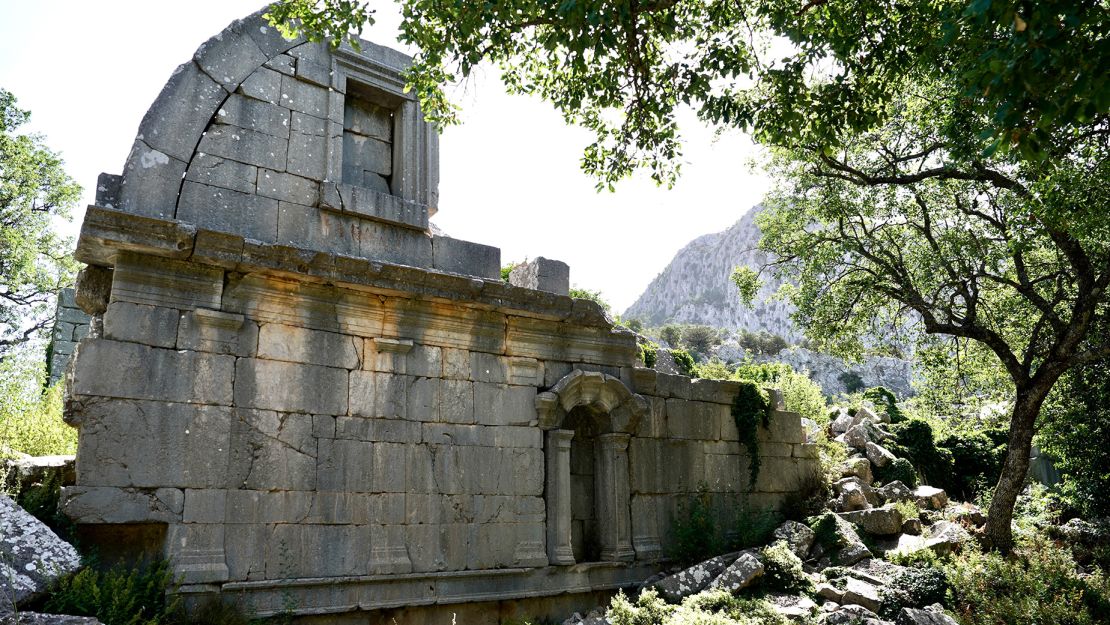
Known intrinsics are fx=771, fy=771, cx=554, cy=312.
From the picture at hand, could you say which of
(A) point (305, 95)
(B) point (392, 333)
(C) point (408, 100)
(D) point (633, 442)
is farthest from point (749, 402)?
(A) point (305, 95)

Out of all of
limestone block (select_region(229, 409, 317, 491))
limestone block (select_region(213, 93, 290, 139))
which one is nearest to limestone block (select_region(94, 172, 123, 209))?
limestone block (select_region(213, 93, 290, 139))

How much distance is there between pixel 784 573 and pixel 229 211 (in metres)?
7.20

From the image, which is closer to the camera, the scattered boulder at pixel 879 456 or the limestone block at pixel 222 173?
the limestone block at pixel 222 173

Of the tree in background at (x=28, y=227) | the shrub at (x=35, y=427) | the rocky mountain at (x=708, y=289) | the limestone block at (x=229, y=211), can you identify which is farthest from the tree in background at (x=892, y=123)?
the rocky mountain at (x=708, y=289)

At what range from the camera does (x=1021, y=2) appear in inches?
181

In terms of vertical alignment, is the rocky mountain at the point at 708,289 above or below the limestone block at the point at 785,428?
above

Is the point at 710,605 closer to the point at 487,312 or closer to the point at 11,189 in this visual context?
the point at 487,312

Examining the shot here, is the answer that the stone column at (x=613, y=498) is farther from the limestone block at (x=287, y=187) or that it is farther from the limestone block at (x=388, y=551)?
the limestone block at (x=287, y=187)

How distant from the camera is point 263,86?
26.5ft

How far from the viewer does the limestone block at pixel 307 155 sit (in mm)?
8133

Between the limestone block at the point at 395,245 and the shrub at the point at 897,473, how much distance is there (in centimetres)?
946

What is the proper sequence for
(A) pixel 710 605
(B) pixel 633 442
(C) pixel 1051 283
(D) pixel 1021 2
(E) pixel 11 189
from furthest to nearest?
1. (E) pixel 11 189
2. (C) pixel 1051 283
3. (B) pixel 633 442
4. (A) pixel 710 605
5. (D) pixel 1021 2

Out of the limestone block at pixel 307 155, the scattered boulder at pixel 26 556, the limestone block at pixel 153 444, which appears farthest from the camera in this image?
the limestone block at pixel 307 155

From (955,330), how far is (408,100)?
8.68 metres
